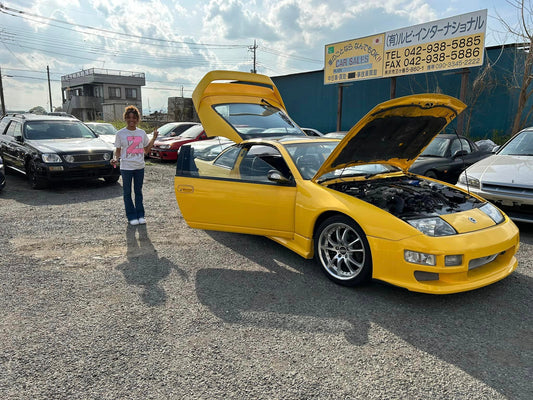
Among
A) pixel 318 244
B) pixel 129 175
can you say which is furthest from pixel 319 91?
pixel 318 244

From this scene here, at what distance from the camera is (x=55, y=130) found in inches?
356

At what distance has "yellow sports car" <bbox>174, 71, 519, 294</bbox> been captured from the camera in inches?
125

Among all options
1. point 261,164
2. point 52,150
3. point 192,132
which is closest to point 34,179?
point 52,150

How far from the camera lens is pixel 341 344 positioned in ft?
9.02

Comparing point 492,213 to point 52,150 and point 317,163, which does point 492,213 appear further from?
point 52,150

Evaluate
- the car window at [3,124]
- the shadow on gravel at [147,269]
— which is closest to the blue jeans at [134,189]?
A: the shadow on gravel at [147,269]

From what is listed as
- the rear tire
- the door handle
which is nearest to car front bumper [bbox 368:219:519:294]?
the door handle

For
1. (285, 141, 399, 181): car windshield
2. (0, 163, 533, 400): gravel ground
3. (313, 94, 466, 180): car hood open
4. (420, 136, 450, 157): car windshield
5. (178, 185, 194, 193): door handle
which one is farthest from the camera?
(420, 136, 450, 157): car windshield

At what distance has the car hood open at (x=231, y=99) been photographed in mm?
5246

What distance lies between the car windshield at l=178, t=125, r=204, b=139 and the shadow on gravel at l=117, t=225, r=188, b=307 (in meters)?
8.74

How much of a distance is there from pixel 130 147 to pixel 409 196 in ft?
12.5

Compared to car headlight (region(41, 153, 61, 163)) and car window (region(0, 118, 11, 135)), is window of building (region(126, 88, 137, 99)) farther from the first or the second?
car headlight (region(41, 153, 61, 163))

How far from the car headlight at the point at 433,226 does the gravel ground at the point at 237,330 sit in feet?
2.07

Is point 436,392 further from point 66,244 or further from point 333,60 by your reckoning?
point 333,60
